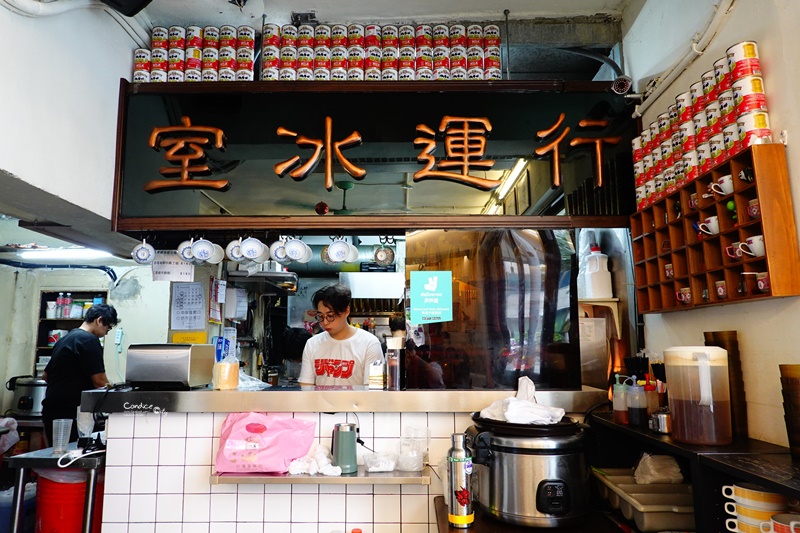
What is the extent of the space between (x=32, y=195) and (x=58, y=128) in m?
0.39

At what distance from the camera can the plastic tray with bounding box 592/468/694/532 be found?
81.6 inches

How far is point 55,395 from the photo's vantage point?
4820 millimetres

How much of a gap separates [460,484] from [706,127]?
6.11ft

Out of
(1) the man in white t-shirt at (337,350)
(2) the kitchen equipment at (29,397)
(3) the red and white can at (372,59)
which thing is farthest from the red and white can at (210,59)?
(2) the kitchen equipment at (29,397)

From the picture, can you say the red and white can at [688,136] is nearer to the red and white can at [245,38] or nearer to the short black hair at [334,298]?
the short black hair at [334,298]

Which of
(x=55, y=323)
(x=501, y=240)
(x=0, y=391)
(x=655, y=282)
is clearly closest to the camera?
(x=655, y=282)

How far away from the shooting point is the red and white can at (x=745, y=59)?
2068 mm

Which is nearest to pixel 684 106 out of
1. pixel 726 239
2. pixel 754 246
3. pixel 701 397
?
pixel 726 239

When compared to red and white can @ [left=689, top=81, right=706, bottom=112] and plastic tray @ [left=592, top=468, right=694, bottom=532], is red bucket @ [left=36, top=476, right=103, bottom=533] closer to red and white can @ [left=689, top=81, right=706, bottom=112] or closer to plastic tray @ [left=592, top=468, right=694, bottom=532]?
plastic tray @ [left=592, top=468, right=694, bottom=532]

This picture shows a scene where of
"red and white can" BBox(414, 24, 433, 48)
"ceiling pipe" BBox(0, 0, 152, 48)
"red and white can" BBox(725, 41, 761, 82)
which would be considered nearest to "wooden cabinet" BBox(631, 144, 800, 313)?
"red and white can" BBox(725, 41, 761, 82)

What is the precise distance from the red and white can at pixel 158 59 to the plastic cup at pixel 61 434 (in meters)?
2.30

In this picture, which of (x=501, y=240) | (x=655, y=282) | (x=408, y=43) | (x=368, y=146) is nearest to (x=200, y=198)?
(x=368, y=146)

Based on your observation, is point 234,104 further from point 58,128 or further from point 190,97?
point 58,128

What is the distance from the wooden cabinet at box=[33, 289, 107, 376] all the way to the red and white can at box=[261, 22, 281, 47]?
19.3 ft
